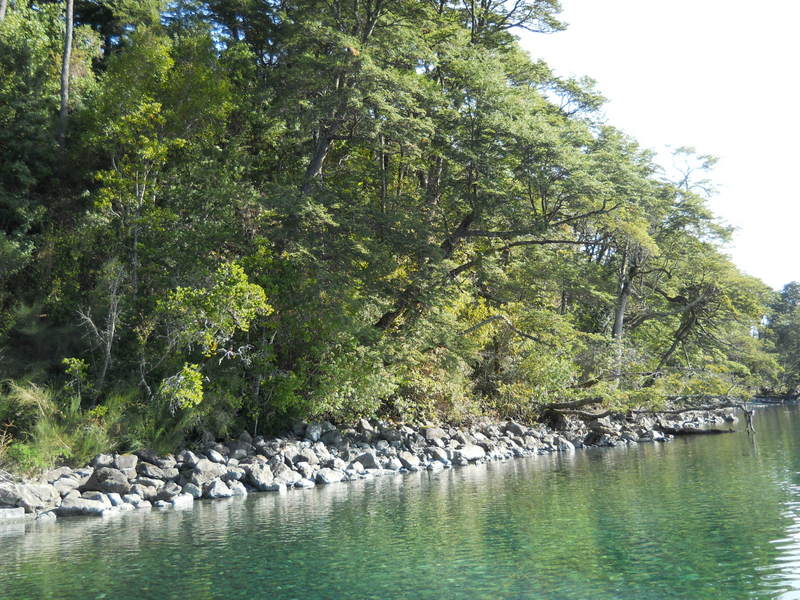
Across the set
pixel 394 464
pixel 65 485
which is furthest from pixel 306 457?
pixel 65 485

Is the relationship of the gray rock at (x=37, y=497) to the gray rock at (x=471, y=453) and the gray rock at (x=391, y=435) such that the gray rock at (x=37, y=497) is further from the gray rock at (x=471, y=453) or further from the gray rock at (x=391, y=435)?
the gray rock at (x=471, y=453)

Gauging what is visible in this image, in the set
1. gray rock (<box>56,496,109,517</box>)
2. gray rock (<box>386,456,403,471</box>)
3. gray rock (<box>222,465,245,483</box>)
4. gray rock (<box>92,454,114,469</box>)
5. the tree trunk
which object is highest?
the tree trunk

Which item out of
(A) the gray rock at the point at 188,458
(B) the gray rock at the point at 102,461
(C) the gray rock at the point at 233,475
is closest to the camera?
(B) the gray rock at the point at 102,461

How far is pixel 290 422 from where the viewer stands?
17.7 meters

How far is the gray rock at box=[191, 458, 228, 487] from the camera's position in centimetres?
1337

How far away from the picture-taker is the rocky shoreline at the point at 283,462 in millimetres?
11922

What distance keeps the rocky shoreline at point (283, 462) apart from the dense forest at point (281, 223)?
2.18 ft

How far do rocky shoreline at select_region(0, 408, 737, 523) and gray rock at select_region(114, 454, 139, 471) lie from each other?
0.02 m

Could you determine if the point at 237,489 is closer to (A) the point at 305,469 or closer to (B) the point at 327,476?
(A) the point at 305,469

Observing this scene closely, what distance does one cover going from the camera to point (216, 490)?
516 inches

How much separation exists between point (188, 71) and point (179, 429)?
10.0 metres

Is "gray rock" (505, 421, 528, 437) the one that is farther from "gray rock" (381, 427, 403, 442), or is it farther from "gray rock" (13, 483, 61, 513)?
"gray rock" (13, 483, 61, 513)

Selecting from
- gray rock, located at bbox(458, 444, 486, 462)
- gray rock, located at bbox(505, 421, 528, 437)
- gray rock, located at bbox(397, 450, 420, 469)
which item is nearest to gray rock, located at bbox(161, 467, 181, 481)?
gray rock, located at bbox(397, 450, 420, 469)

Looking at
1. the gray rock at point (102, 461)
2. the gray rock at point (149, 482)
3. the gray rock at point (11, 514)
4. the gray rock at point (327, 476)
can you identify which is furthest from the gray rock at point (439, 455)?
the gray rock at point (11, 514)
